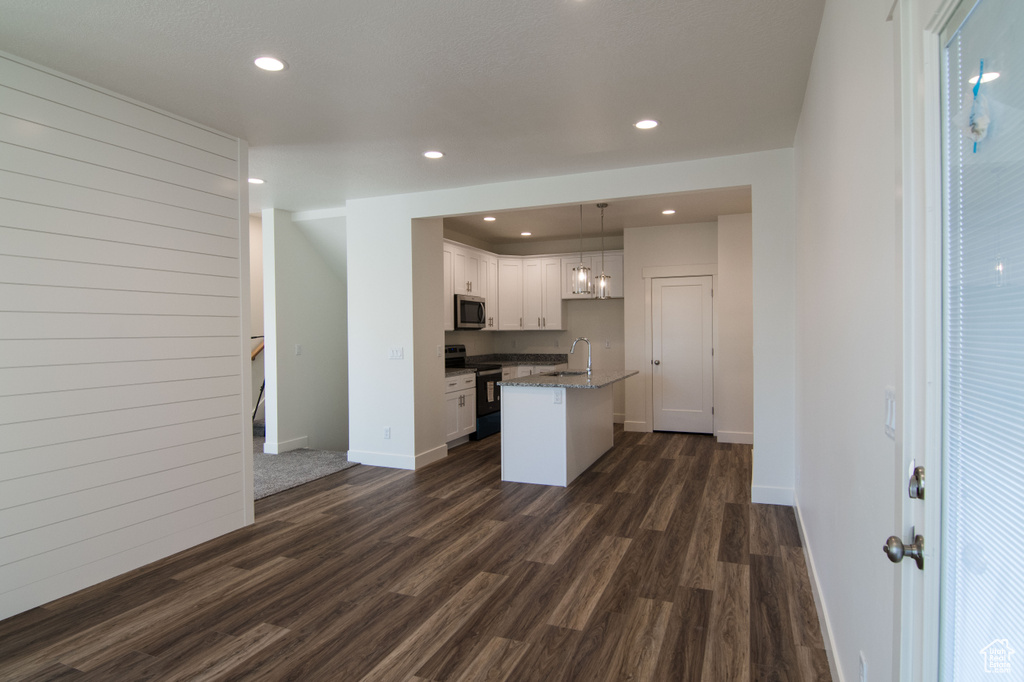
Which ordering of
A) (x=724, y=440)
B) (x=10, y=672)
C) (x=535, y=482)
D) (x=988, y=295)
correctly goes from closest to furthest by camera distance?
(x=988, y=295) < (x=10, y=672) < (x=535, y=482) < (x=724, y=440)

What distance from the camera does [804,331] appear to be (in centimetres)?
342

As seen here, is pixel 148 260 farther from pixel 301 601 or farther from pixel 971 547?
pixel 971 547

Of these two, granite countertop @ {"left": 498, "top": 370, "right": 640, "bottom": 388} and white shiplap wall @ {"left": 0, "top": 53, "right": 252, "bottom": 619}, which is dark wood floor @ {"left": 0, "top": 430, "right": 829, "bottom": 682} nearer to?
white shiplap wall @ {"left": 0, "top": 53, "right": 252, "bottom": 619}

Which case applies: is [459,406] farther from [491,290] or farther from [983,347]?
[983,347]

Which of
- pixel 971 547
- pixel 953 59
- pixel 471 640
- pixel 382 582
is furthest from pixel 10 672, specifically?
pixel 953 59

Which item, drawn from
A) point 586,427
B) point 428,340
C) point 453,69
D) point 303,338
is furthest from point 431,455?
point 453,69

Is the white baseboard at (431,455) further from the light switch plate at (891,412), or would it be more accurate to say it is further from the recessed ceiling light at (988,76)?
the recessed ceiling light at (988,76)

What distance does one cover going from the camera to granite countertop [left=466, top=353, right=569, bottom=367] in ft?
26.6

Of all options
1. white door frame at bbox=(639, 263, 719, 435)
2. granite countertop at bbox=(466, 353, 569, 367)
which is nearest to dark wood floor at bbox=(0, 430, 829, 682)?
white door frame at bbox=(639, 263, 719, 435)

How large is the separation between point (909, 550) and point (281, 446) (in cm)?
606

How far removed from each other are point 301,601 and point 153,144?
108 inches

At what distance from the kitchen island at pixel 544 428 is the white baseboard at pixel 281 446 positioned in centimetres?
263

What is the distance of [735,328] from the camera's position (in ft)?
21.2

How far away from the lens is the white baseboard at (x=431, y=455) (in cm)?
554
